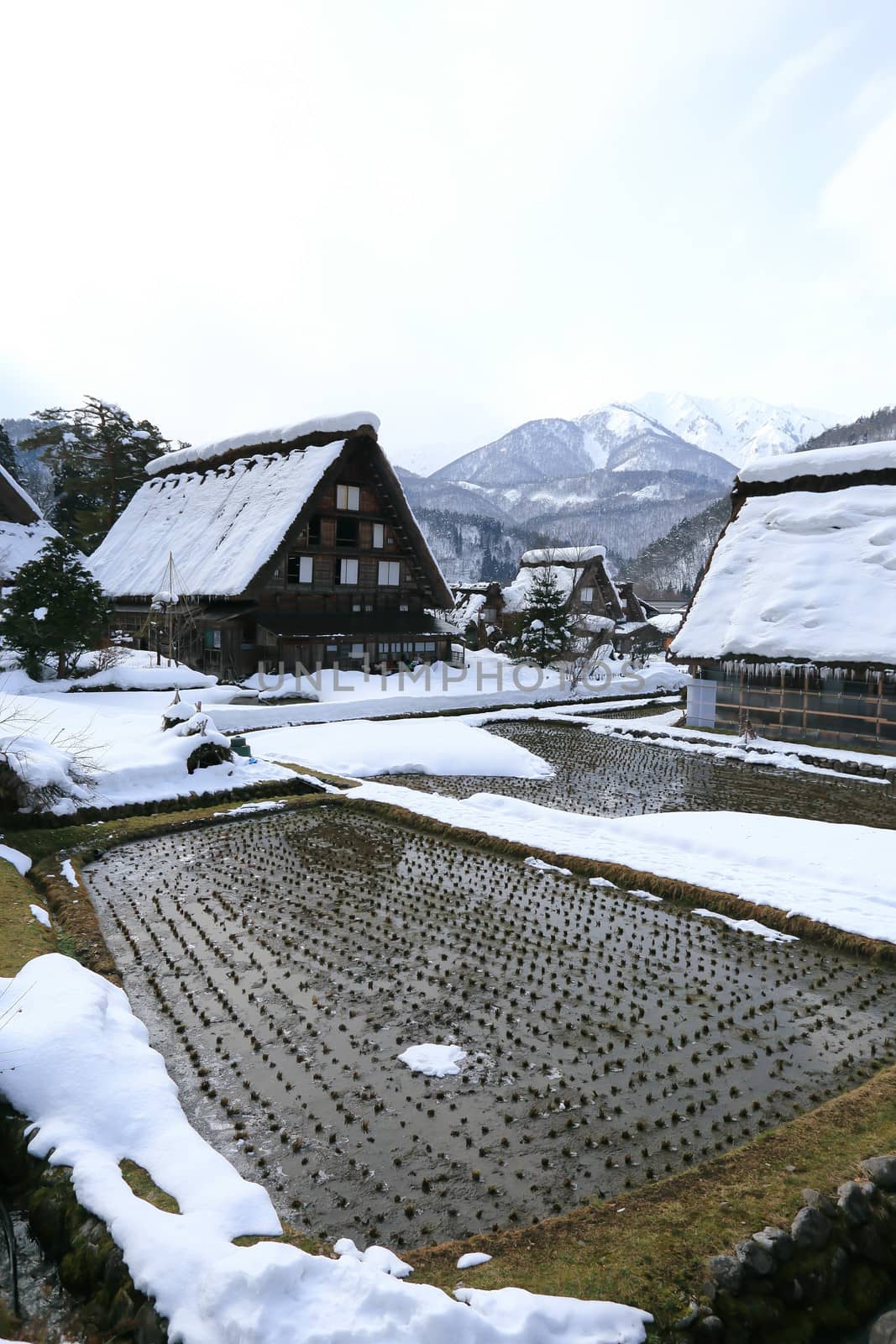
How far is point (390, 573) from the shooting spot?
2994 centimetres

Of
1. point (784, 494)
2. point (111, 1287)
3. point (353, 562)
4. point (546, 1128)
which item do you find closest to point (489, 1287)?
point (546, 1128)

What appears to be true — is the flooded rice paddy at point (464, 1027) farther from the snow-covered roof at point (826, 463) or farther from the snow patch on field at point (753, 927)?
the snow-covered roof at point (826, 463)

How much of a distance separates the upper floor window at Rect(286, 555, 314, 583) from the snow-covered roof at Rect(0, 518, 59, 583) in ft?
26.6

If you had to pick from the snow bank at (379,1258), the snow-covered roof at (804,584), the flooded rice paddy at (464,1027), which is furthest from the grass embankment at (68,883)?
the snow-covered roof at (804,584)

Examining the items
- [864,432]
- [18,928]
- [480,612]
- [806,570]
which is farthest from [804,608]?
[864,432]

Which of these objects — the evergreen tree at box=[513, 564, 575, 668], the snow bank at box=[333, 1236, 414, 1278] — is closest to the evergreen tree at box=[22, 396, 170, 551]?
the evergreen tree at box=[513, 564, 575, 668]

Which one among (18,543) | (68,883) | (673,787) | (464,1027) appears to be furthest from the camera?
(18,543)

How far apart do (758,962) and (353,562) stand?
23232mm

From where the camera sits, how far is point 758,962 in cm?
749

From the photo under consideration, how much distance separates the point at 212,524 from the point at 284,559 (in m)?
4.49

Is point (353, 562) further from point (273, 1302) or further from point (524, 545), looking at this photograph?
point (524, 545)

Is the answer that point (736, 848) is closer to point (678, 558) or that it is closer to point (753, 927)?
point (753, 927)

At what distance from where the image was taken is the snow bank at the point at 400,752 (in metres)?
16.1

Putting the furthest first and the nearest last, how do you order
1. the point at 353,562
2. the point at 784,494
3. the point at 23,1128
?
1. the point at 353,562
2. the point at 784,494
3. the point at 23,1128
